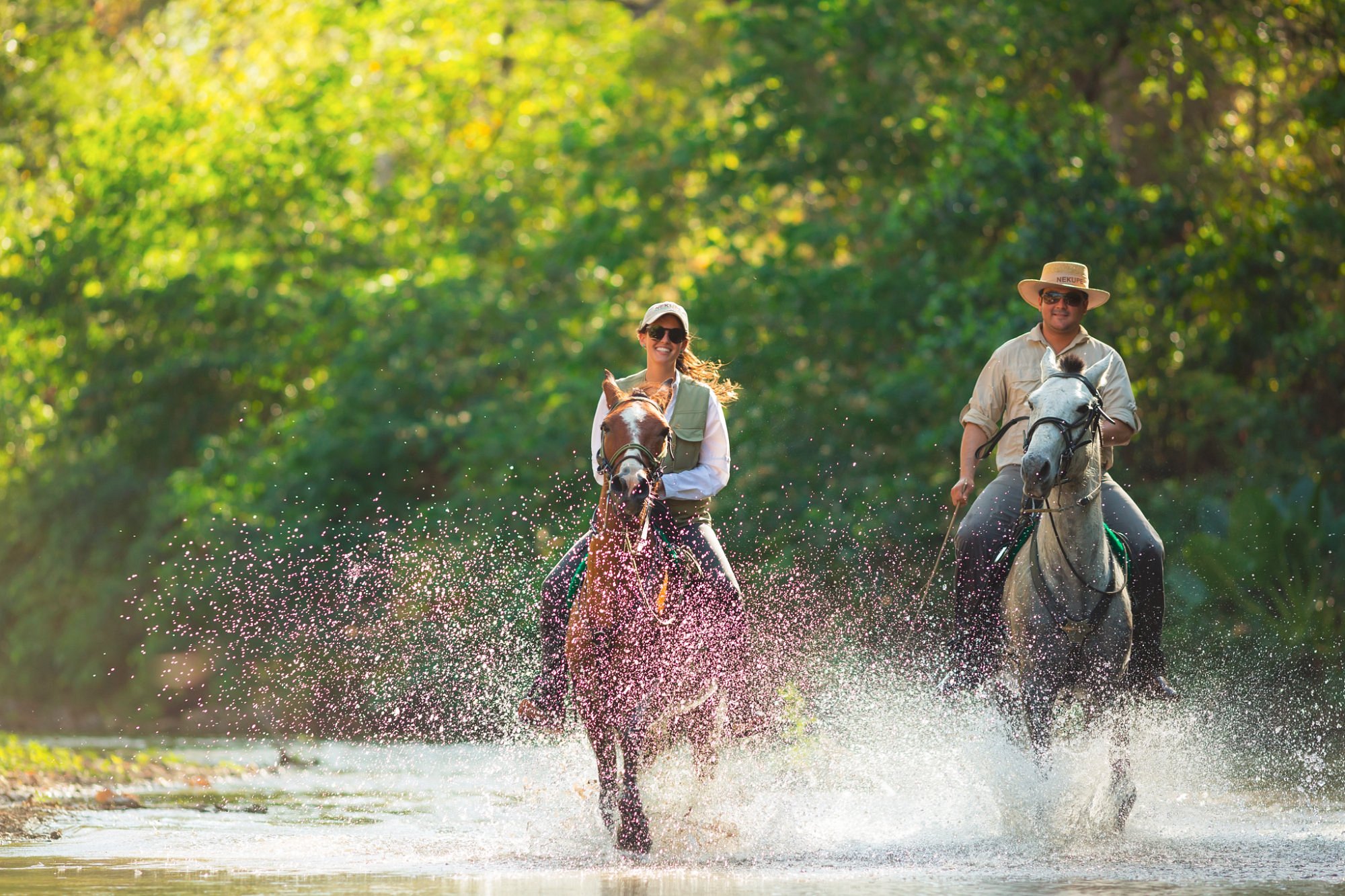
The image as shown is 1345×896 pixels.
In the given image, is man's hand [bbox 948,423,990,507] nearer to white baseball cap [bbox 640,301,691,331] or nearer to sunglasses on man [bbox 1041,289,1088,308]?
sunglasses on man [bbox 1041,289,1088,308]

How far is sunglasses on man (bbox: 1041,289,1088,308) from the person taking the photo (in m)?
9.90

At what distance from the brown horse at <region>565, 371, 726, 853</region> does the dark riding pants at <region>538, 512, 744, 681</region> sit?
0.13 metres

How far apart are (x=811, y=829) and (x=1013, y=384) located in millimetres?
2471

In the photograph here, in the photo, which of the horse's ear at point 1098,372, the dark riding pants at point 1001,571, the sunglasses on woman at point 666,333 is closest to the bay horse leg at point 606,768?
the sunglasses on woman at point 666,333

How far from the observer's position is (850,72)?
24.2 m

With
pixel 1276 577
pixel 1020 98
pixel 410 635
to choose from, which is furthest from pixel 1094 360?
pixel 1020 98

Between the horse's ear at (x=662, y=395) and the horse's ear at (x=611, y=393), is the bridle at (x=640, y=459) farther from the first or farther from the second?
the horse's ear at (x=662, y=395)

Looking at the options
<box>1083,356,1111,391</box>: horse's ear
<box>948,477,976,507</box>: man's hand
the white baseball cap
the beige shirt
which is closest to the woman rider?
the white baseball cap

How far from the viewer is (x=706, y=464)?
30.9ft

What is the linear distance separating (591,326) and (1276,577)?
34.7ft

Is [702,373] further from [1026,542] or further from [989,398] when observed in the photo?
[1026,542]

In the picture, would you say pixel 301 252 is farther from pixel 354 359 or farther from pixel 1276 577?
pixel 1276 577

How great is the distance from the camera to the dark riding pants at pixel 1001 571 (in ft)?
32.2

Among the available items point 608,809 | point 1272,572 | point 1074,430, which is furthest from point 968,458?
point 1272,572
